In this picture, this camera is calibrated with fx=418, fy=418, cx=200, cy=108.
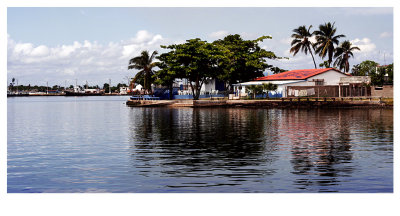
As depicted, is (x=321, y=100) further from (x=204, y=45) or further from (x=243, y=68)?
(x=204, y=45)

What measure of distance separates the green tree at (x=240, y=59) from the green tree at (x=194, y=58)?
5.33ft

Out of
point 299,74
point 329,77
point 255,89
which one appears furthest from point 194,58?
point 329,77

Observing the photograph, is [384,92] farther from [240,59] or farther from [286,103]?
[240,59]

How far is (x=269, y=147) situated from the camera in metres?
23.6

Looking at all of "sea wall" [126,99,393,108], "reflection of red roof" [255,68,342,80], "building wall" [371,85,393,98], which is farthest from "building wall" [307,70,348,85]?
"sea wall" [126,99,393,108]

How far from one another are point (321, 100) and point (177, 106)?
2710cm

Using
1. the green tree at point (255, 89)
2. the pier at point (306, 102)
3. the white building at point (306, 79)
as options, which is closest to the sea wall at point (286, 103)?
the pier at point (306, 102)

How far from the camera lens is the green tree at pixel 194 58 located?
77.9m

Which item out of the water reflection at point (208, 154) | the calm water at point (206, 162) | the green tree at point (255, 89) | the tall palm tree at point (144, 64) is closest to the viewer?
the calm water at point (206, 162)

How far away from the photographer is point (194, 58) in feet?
257

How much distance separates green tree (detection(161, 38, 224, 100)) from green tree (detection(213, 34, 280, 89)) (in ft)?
5.33

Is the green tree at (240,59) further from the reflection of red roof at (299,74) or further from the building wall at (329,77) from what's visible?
the building wall at (329,77)

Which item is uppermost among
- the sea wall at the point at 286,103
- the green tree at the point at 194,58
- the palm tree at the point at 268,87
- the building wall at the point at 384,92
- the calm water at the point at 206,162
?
the green tree at the point at 194,58

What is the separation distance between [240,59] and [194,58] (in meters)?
9.99
